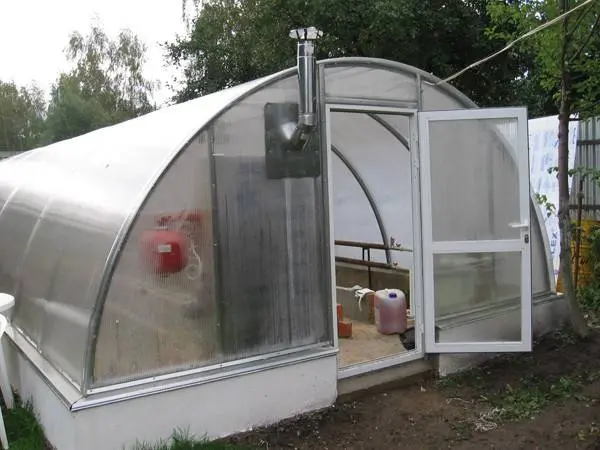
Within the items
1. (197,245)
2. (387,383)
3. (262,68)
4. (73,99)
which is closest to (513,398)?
(387,383)

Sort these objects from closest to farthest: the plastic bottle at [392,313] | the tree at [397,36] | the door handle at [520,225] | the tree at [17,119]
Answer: the door handle at [520,225] → the plastic bottle at [392,313] → the tree at [397,36] → the tree at [17,119]

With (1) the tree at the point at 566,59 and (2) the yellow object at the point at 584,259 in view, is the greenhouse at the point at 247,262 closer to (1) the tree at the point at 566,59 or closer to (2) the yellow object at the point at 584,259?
(1) the tree at the point at 566,59

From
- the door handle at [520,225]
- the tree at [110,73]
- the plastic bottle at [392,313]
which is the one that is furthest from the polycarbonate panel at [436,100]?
the tree at [110,73]

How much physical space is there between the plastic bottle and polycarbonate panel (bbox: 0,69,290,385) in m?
2.61

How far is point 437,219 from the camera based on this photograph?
4656 millimetres

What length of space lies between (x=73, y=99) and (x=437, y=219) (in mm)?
29665

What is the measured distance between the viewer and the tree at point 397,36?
11898 millimetres

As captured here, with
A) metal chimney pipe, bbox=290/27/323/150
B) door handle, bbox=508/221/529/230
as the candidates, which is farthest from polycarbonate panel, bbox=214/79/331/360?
door handle, bbox=508/221/529/230

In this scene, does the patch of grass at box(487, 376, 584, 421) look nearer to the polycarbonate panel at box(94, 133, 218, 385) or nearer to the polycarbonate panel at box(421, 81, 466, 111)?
the polycarbonate panel at box(94, 133, 218, 385)

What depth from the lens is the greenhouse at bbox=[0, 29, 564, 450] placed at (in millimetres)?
3523

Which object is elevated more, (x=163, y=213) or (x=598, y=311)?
(x=163, y=213)

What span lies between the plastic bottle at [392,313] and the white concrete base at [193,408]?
1606mm

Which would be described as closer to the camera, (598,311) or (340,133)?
(598,311)

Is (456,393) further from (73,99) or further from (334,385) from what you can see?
(73,99)
